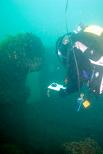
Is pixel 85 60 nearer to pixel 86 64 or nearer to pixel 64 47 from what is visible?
pixel 86 64

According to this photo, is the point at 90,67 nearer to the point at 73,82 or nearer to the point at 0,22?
the point at 73,82

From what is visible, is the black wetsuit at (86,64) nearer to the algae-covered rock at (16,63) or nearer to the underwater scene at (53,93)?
the underwater scene at (53,93)

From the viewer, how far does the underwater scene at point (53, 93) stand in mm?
4770

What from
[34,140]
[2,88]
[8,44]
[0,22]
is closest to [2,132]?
[34,140]

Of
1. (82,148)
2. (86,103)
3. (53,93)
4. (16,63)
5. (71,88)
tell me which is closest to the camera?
(86,103)

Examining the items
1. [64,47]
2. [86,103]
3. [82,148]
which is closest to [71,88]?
[86,103]

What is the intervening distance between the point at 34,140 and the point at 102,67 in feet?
13.7

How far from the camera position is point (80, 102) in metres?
4.75

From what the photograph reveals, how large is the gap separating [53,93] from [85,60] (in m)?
7.10

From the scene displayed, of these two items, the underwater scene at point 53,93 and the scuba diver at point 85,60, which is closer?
the scuba diver at point 85,60

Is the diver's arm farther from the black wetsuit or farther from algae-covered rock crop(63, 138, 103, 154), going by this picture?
algae-covered rock crop(63, 138, 103, 154)

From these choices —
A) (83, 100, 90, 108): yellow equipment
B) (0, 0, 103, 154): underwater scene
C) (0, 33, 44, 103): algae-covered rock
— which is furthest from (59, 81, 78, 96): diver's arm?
(0, 33, 44, 103): algae-covered rock

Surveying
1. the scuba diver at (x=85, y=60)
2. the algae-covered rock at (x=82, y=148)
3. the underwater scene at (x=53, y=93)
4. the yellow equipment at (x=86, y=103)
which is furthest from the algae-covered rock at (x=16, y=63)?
the yellow equipment at (x=86, y=103)

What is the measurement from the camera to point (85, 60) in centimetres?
470
